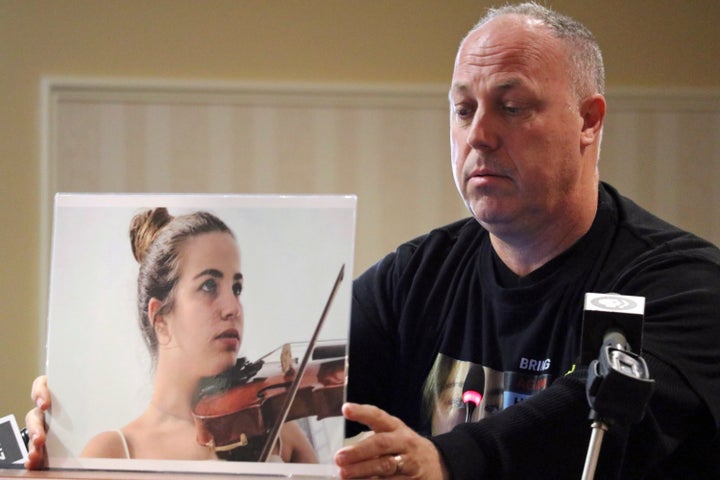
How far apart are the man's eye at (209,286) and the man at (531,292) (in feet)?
0.84

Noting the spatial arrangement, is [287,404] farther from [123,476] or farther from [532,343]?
[532,343]

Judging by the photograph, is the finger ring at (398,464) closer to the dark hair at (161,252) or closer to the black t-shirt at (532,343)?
the black t-shirt at (532,343)

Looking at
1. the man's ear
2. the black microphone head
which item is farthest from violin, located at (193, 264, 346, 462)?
the man's ear

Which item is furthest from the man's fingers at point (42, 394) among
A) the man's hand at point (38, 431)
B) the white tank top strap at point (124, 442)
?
the white tank top strap at point (124, 442)

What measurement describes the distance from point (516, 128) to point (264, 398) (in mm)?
571

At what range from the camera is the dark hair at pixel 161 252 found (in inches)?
45.8

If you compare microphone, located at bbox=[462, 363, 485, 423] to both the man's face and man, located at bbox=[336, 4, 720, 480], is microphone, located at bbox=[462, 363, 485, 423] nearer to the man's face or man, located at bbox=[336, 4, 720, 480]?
man, located at bbox=[336, 4, 720, 480]

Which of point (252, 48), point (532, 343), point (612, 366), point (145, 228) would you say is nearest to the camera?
point (612, 366)

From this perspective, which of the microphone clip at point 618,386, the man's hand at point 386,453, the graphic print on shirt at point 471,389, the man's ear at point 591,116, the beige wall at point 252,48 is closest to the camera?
the microphone clip at point 618,386

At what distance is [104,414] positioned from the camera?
1.15 metres

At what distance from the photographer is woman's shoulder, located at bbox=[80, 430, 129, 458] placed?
113 cm

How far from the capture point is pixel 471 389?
1.45m

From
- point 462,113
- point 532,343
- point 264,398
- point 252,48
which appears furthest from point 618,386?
point 252,48

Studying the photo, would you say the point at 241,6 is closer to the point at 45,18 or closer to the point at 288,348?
the point at 45,18
